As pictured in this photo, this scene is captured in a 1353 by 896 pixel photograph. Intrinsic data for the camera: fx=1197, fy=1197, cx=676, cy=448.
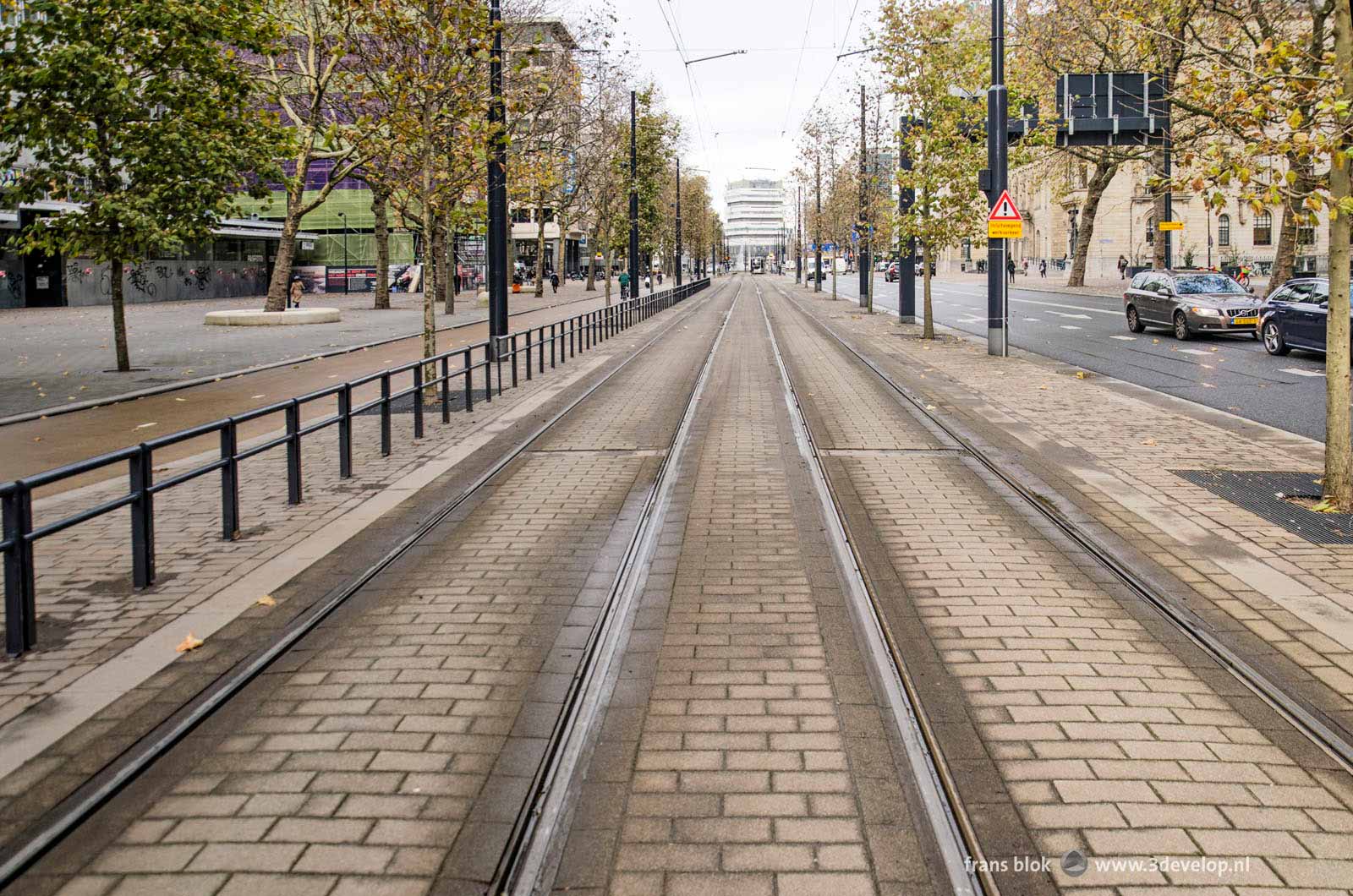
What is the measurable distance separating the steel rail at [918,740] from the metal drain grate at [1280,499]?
10.0ft

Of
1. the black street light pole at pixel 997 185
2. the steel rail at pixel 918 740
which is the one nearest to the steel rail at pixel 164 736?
the steel rail at pixel 918 740

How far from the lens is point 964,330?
3266 centimetres

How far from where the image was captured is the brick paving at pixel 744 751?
3.58 meters

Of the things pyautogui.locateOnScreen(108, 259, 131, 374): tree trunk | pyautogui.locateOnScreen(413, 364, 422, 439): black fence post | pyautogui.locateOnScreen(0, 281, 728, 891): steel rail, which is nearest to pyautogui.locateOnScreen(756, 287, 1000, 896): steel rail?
pyautogui.locateOnScreen(0, 281, 728, 891): steel rail

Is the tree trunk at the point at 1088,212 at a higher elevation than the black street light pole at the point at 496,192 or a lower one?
higher

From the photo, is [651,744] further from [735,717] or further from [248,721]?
[248,721]

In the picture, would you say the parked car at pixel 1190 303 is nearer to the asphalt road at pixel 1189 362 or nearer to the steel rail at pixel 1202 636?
the asphalt road at pixel 1189 362

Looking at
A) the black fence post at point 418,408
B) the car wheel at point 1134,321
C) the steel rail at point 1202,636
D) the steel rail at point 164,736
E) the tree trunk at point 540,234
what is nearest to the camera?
the steel rail at point 164,736

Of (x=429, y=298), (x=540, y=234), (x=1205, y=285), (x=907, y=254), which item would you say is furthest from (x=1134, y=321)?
(x=540, y=234)

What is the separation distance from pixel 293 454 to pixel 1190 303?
22241mm

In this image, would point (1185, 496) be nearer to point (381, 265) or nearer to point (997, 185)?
point (997, 185)

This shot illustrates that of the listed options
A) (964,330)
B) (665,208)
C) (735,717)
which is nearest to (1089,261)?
(665,208)

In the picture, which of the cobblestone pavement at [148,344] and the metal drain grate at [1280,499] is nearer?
the metal drain grate at [1280,499]

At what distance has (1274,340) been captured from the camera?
22.0m
